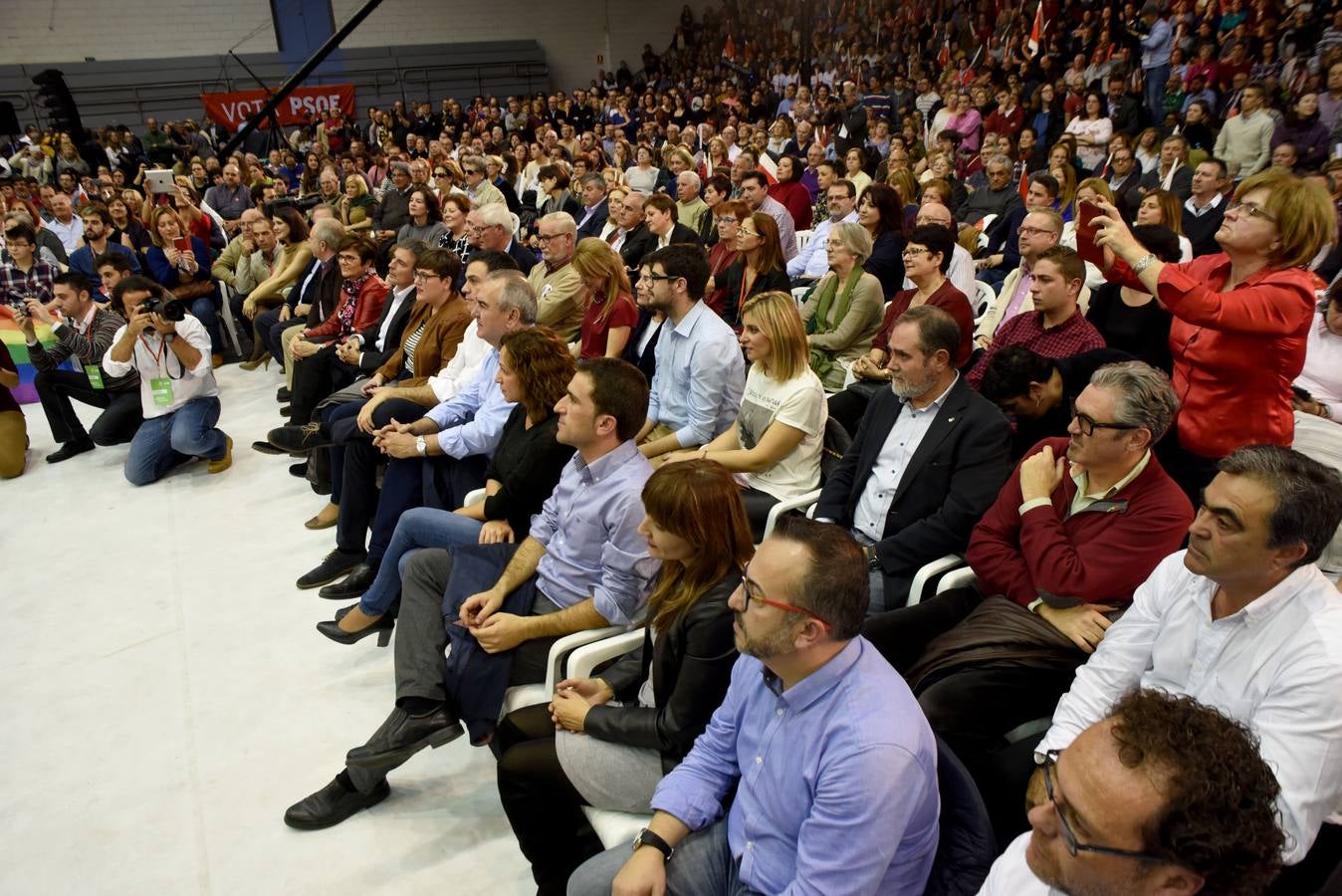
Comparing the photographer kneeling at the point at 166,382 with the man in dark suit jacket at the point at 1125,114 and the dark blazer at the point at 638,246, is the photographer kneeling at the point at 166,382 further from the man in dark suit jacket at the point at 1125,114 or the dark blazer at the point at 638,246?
the man in dark suit jacket at the point at 1125,114

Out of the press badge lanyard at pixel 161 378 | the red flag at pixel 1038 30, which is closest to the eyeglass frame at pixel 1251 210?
the press badge lanyard at pixel 161 378

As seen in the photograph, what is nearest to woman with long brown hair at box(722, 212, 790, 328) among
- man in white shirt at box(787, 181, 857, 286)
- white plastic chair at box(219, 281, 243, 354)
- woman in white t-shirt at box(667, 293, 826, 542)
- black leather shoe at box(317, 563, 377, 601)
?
man in white shirt at box(787, 181, 857, 286)

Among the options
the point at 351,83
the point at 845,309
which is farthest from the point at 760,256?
the point at 351,83

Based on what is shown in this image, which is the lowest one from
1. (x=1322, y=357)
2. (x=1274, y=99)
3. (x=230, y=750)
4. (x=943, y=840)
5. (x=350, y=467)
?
(x=230, y=750)

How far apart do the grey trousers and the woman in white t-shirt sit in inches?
32.1

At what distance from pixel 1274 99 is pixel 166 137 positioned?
1531 cm

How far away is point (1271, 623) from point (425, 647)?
1879mm

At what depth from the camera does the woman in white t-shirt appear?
2.78 m

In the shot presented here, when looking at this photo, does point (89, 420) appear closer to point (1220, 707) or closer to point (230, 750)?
point (230, 750)

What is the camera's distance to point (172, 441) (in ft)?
14.8

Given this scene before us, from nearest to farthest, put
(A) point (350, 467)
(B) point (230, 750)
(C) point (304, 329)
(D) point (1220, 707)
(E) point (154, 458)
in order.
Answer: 1. (D) point (1220, 707)
2. (B) point (230, 750)
3. (A) point (350, 467)
4. (E) point (154, 458)
5. (C) point (304, 329)

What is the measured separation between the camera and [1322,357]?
2.89m

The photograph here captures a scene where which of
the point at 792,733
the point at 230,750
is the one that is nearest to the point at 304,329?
the point at 230,750

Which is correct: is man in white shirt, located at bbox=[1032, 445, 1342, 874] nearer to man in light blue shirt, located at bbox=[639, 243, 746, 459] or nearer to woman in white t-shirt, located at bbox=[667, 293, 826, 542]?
woman in white t-shirt, located at bbox=[667, 293, 826, 542]
